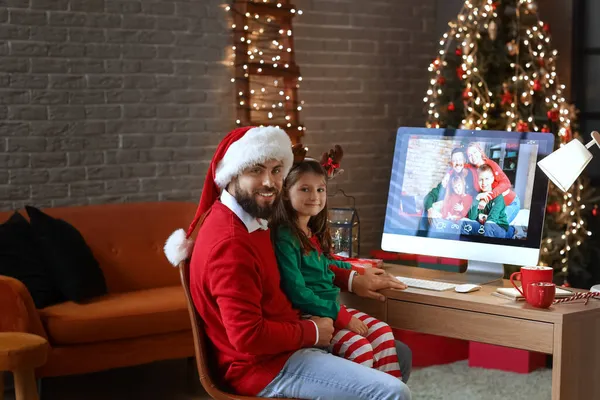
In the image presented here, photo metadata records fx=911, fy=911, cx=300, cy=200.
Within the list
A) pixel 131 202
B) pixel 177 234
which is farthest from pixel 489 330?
pixel 131 202

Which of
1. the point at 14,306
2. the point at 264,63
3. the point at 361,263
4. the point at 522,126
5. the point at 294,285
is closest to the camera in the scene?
the point at 294,285

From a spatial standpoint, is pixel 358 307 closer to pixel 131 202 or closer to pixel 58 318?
pixel 58 318

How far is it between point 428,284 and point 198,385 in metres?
1.83

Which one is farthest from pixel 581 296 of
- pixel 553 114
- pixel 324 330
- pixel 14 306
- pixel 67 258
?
pixel 67 258

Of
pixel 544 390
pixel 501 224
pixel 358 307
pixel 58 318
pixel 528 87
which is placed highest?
pixel 528 87

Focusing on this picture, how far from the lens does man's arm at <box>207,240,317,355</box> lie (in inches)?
92.9

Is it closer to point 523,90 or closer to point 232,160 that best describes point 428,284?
point 232,160

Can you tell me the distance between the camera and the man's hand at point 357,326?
108 inches

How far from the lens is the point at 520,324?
257cm

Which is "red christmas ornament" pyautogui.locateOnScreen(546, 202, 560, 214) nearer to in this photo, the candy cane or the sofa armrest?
the candy cane

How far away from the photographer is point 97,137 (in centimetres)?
484

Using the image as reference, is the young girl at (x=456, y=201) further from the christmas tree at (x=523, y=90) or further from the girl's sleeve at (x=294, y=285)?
the christmas tree at (x=523, y=90)

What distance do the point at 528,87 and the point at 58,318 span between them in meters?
2.60

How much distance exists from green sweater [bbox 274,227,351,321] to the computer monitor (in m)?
0.48
